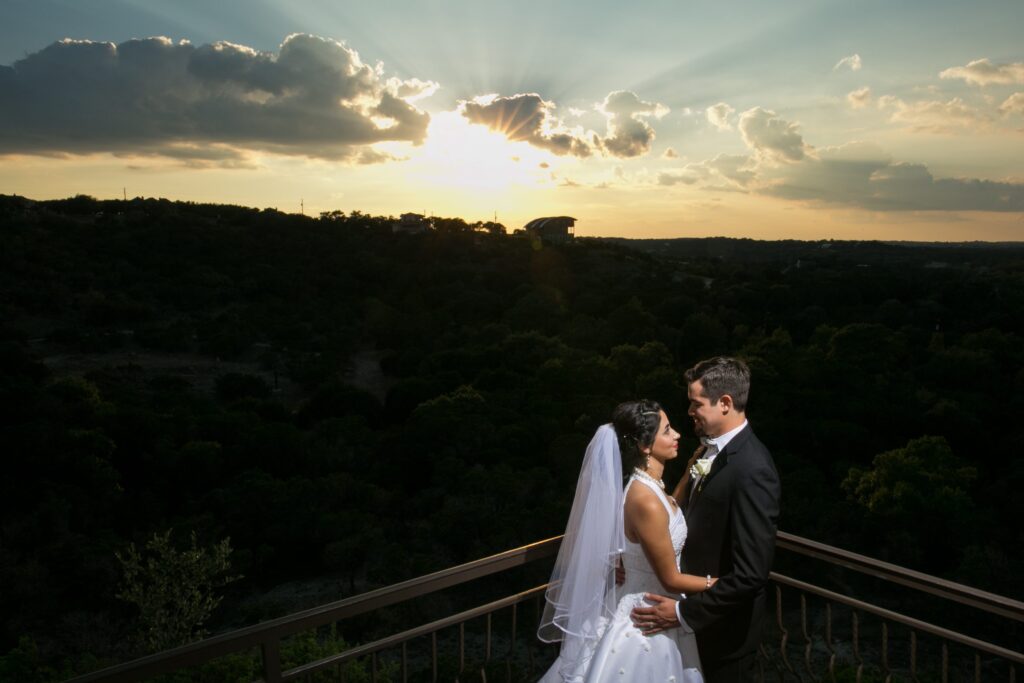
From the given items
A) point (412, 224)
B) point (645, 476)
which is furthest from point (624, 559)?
point (412, 224)

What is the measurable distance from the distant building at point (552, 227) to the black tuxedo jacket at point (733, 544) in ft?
232

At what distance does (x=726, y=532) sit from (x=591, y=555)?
587 millimetres

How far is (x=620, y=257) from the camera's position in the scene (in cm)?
6238

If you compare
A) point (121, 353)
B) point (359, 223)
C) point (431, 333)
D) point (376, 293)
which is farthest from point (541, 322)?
point (359, 223)

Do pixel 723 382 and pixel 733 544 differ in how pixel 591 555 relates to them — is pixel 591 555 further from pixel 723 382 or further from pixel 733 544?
pixel 723 382

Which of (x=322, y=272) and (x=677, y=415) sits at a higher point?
(x=322, y=272)

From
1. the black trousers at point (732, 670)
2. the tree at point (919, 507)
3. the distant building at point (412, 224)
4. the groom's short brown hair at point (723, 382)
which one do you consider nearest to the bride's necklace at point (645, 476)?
the groom's short brown hair at point (723, 382)

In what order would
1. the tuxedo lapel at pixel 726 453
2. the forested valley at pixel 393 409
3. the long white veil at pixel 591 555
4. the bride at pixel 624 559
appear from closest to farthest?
the tuxedo lapel at pixel 726 453, the bride at pixel 624 559, the long white veil at pixel 591 555, the forested valley at pixel 393 409

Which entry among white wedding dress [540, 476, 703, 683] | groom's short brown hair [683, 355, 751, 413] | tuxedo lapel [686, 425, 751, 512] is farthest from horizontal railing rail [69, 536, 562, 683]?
groom's short brown hair [683, 355, 751, 413]

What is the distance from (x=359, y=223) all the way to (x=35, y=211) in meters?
26.7

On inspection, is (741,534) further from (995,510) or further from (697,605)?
(995,510)

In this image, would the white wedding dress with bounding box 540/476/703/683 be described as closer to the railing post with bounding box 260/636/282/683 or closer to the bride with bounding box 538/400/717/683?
the bride with bounding box 538/400/717/683

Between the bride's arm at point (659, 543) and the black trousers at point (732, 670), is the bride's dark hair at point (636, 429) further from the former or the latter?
the black trousers at point (732, 670)

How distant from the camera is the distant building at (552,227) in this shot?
74.9 meters
